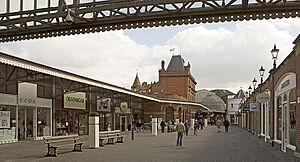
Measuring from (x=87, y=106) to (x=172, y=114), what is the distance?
3184 centimetres

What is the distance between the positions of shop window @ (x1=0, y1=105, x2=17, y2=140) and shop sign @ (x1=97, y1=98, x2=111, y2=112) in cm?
1822

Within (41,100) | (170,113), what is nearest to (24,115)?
(41,100)

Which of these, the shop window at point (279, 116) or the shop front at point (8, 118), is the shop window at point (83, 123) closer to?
the shop front at point (8, 118)

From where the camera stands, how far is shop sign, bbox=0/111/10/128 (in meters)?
34.5

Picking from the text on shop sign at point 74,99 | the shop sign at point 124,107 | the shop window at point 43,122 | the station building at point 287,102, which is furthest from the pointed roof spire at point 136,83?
the station building at point 287,102

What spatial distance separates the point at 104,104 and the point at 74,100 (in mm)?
10147

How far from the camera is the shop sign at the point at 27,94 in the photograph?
36938 mm

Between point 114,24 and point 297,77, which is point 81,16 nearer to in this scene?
point 114,24

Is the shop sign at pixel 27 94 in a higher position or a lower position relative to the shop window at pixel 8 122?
higher

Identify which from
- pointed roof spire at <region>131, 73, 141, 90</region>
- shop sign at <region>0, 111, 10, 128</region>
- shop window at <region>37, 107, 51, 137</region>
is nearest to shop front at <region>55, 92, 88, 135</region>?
shop window at <region>37, 107, 51, 137</region>

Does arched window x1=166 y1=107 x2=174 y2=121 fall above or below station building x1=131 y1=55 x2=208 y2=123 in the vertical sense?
below

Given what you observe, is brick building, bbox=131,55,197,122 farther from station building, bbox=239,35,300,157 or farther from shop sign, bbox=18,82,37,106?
station building, bbox=239,35,300,157

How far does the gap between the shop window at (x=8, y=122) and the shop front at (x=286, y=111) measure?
17550 millimetres

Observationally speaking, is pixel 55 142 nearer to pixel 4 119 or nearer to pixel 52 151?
pixel 52 151
